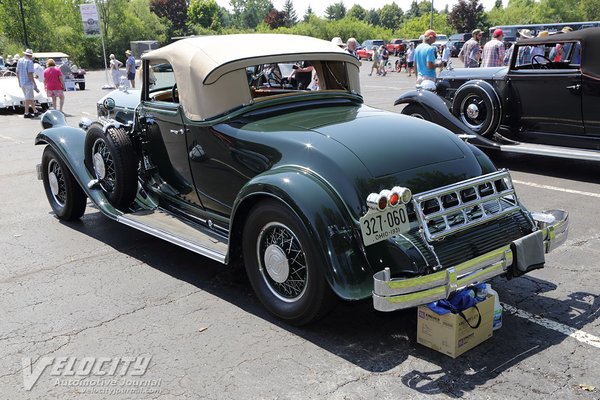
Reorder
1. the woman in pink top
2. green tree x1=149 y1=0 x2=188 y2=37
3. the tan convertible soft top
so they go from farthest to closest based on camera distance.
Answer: green tree x1=149 y1=0 x2=188 y2=37, the woman in pink top, the tan convertible soft top

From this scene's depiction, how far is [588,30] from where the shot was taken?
25.6 ft

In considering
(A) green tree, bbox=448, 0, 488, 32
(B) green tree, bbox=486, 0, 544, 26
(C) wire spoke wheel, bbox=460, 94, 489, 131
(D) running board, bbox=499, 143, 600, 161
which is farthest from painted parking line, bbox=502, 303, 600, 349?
(B) green tree, bbox=486, 0, 544, 26

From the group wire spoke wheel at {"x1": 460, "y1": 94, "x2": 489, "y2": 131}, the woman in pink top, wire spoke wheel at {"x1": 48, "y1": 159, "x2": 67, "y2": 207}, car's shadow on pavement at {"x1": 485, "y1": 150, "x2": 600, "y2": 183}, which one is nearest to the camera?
wire spoke wheel at {"x1": 48, "y1": 159, "x2": 67, "y2": 207}

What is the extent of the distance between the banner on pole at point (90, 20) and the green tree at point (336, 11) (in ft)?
381

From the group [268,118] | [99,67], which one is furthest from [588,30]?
[99,67]

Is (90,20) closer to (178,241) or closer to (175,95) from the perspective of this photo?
(175,95)

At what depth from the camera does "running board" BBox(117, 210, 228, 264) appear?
4398mm

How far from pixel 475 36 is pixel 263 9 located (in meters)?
139

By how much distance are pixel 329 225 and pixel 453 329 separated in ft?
3.16

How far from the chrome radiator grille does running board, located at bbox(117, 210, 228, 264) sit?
1492 millimetres

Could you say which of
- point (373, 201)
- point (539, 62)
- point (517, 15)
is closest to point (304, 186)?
point (373, 201)

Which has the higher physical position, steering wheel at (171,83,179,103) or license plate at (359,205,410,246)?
steering wheel at (171,83,179,103)

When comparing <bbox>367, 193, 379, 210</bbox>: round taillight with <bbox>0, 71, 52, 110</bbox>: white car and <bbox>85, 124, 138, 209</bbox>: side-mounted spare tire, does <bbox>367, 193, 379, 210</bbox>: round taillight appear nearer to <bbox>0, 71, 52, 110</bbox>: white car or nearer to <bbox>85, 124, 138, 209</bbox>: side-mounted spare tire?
<bbox>85, 124, 138, 209</bbox>: side-mounted spare tire

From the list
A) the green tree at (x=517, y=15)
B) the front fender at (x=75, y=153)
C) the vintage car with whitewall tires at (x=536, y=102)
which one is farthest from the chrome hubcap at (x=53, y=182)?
the green tree at (x=517, y=15)
